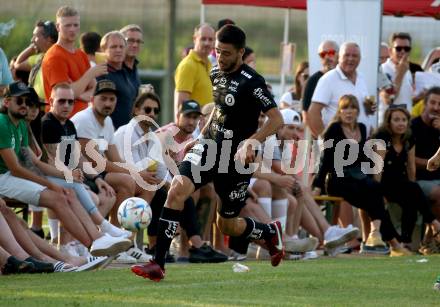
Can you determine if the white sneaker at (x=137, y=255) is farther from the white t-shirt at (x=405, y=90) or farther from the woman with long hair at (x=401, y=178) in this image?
the white t-shirt at (x=405, y=90)

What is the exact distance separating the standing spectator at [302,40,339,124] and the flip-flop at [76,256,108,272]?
15.4 ft

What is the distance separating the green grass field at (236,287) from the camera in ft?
30.2

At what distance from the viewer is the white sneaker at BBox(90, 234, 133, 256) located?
11.6m

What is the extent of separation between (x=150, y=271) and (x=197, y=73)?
5.00 m

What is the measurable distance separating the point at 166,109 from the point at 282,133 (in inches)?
469

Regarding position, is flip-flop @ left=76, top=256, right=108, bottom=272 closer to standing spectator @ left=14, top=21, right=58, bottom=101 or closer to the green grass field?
the green grass field

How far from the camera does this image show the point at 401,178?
14984 millimetres

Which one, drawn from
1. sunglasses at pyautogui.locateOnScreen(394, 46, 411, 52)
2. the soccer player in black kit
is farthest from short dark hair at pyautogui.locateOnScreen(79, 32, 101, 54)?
the soccer player in black kit

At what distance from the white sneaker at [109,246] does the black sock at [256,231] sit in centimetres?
113

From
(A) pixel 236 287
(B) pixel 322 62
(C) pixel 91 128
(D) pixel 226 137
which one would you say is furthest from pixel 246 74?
(B) pixel 322 62

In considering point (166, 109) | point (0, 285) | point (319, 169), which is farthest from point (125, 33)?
point (166, 109)

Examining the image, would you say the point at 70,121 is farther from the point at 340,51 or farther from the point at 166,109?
the point at 166,109

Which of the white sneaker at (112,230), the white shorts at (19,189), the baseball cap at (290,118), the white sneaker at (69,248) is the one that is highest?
the baseball cap at (290,118)

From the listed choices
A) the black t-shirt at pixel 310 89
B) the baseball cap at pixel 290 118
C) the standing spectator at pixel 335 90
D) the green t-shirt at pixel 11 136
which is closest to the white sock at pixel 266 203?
the baseball cap at pixel 290 118
